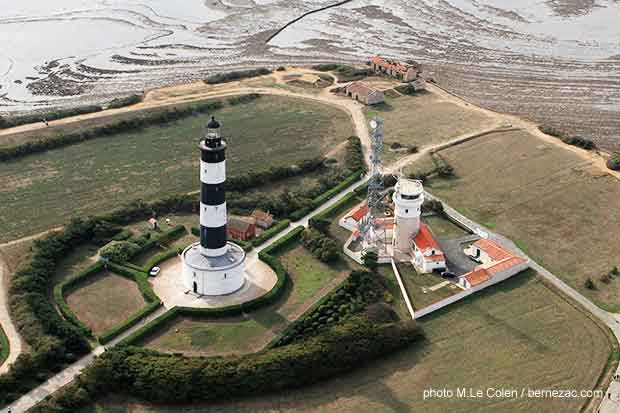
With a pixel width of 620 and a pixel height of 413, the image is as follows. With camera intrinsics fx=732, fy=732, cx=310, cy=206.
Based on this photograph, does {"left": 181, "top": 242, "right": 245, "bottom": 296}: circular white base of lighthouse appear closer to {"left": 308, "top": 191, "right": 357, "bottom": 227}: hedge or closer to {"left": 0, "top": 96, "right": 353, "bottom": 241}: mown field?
{"left": 308, "top": 191, "right": 357, "bottom": 227}: hedge

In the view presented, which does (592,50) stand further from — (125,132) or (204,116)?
(125,132)

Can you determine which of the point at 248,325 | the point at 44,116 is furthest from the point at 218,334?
the point at 44,116

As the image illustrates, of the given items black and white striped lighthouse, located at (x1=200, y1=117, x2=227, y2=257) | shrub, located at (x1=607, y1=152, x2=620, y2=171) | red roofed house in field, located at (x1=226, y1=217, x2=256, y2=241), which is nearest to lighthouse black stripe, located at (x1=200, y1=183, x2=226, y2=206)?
black and white striped lighthouse, located at (x1=200, y1=117, x2=227, y2=257)

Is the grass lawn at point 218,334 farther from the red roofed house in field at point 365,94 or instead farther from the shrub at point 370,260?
the red roofed house in field at point 365,94

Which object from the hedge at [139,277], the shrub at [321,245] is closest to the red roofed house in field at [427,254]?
the shrub at [321,245]

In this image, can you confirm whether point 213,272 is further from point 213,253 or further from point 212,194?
point 212,194
